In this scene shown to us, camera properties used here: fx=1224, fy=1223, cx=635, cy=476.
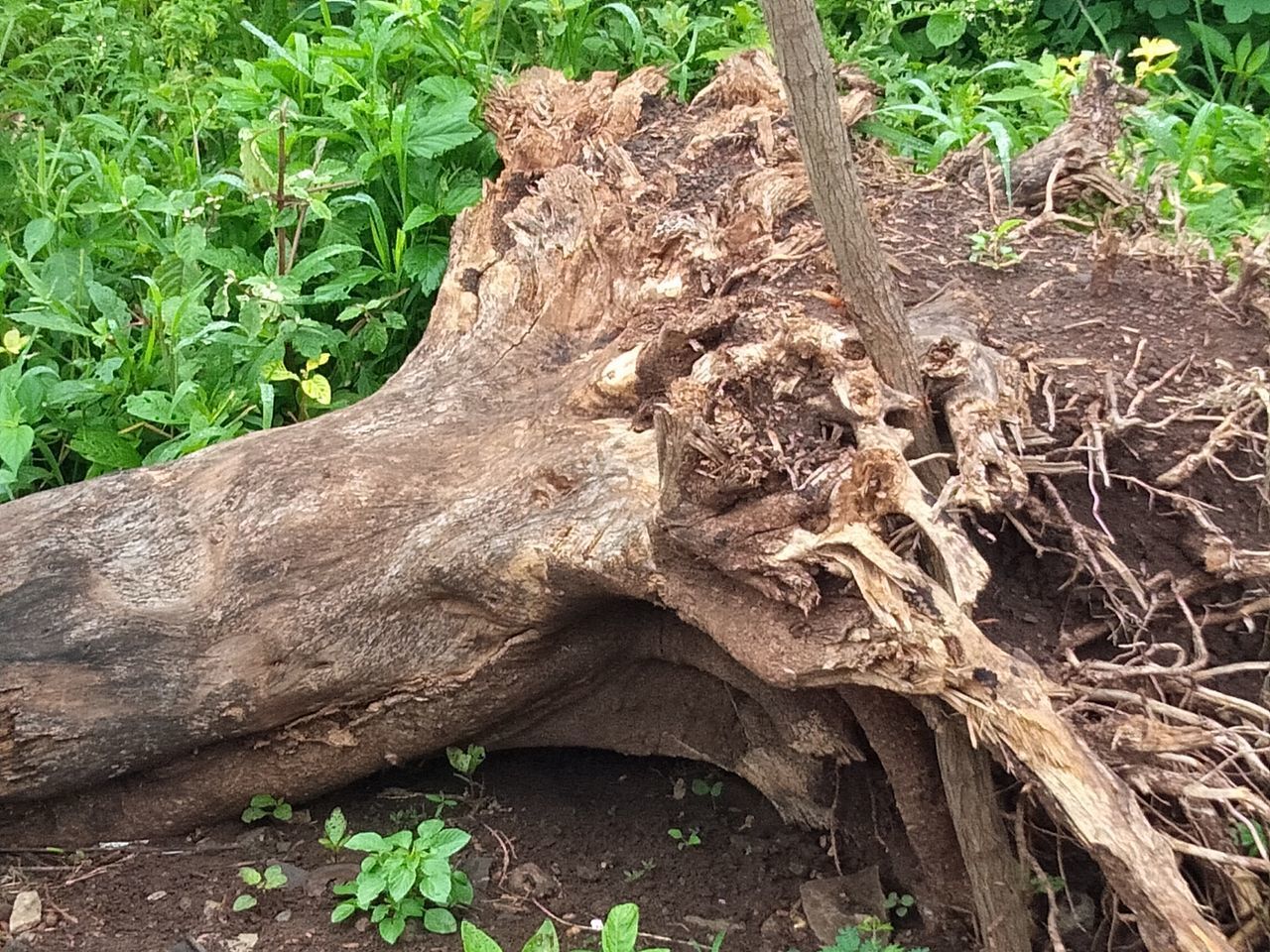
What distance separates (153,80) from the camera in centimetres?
422

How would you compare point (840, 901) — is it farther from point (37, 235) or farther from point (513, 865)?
point (37, 235)

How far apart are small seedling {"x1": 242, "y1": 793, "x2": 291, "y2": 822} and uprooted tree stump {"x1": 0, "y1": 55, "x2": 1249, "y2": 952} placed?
1.3 inches

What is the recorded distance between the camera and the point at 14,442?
104 inches

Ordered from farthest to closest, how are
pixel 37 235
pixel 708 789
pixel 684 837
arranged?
pixel 37 235 < pixel 708 789 < pixel 684 837

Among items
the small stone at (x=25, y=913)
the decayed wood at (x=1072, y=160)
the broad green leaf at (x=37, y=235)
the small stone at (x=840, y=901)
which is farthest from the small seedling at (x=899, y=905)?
the broad green leaf at (x=37, y=235)

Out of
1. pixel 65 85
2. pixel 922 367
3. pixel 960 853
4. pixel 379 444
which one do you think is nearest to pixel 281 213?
pixel 379 444

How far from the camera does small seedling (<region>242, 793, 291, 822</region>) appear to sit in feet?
8.21

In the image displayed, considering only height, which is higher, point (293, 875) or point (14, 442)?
point (14, 442)

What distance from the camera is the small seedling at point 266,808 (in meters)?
2.50

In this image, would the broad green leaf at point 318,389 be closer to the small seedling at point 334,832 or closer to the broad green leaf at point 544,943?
the small seedling at point 334,832

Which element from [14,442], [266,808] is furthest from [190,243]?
[266,808]

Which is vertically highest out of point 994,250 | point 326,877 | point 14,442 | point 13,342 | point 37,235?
point 37,235

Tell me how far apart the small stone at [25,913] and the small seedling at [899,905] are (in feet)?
5.00

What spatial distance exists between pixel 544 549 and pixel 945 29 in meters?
3.32
